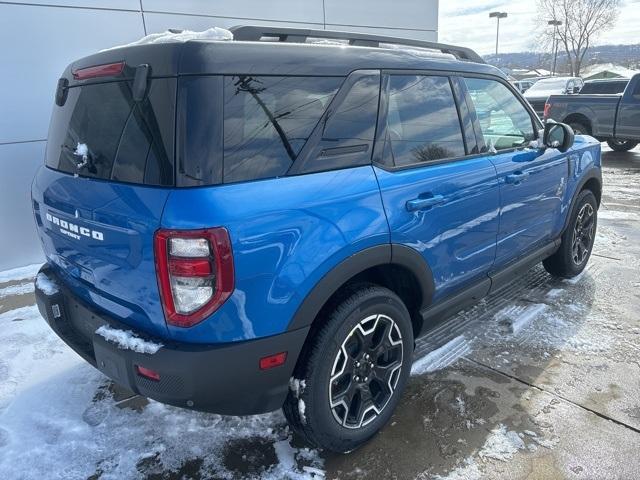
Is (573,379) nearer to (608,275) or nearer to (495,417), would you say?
(495,417)

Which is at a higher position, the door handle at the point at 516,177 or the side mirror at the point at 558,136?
the side mirror at the point at 558,136

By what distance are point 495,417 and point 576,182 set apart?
7.69 ft

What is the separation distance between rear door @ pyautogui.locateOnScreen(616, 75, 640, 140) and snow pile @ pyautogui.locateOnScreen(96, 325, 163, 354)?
482 inches

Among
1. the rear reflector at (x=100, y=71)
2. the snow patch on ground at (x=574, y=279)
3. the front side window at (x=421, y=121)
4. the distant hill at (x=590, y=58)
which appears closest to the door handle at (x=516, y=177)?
the front side window at (x=421, y=121)

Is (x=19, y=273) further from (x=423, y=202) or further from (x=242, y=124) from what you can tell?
(x=423, y=202)

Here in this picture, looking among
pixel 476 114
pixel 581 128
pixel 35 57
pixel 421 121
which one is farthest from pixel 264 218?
pixel 581 128

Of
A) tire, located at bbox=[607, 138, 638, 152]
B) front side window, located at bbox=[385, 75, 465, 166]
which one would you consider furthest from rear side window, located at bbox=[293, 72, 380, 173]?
tire, located at bbox=[607, 138, 638, 152]

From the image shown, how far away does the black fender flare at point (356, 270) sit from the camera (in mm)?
2062

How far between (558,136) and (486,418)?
7.24ft

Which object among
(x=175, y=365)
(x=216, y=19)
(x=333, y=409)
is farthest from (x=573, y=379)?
(x=216, y=19)

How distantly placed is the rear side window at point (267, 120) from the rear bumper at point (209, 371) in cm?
66

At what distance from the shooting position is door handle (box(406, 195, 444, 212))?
8.04 ft

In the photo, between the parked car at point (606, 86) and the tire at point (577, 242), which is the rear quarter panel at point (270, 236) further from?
the parked car at point (606, 86)

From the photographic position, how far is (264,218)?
6.18ft
